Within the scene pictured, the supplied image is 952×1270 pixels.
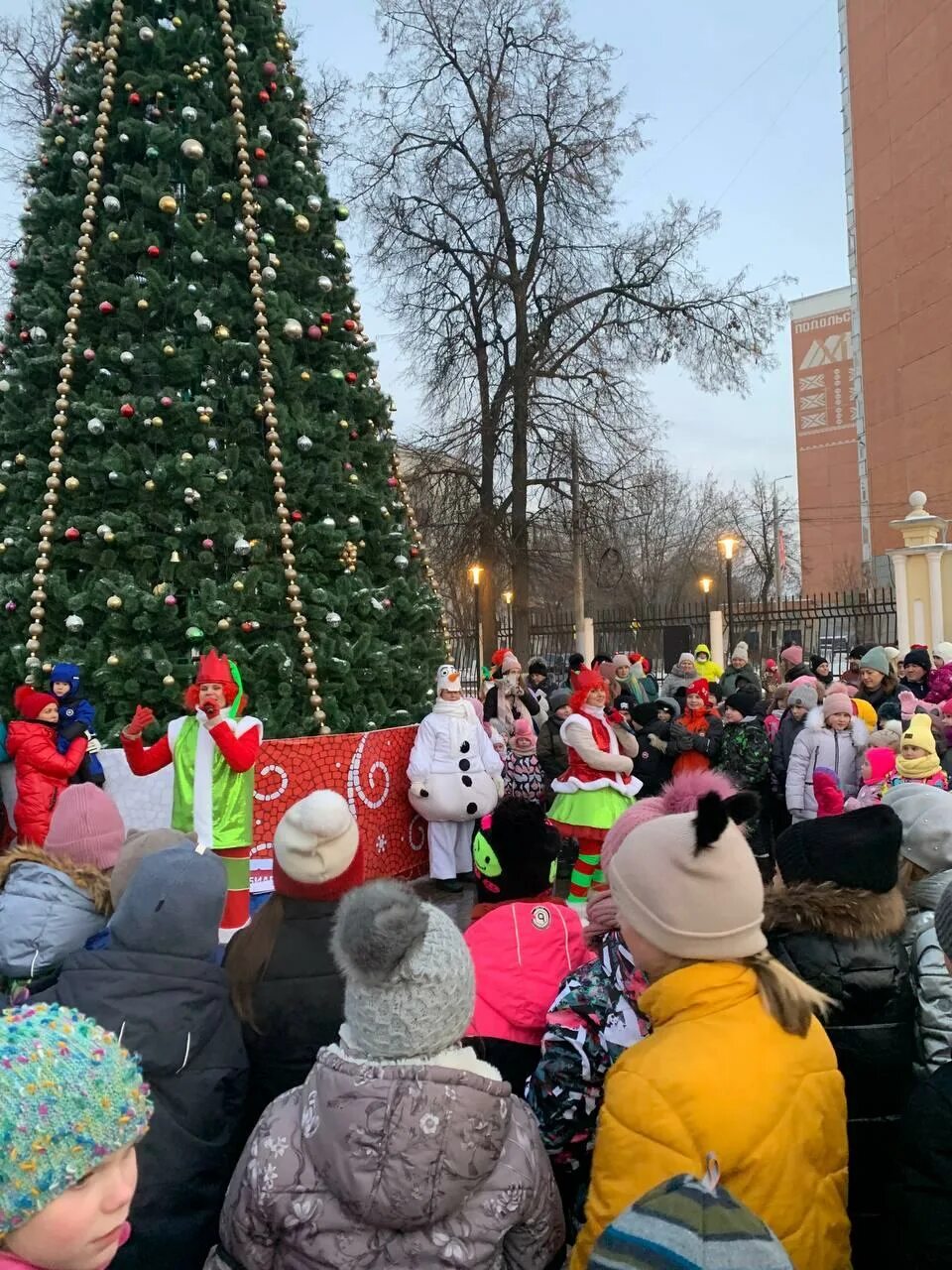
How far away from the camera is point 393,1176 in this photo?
70.9 inches

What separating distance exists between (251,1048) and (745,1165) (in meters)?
1.33

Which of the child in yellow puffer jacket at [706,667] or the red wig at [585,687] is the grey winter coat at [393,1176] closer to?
the red wig at [585,687]

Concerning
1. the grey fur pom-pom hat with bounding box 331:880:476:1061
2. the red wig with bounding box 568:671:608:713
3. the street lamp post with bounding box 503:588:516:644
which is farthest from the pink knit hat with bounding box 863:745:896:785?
the street lamp post with bounding box 503:588:516:644

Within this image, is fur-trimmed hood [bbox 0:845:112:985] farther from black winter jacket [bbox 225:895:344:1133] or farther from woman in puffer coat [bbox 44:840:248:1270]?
black winter jacket [bbox 225:895:344:1133]

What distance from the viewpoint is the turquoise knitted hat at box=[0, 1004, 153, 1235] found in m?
1.27

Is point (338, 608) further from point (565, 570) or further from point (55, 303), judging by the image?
point (565, 570)

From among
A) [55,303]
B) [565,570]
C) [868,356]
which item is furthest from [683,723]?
[868,356]

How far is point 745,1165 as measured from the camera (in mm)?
1878

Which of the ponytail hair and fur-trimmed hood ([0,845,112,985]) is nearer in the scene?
the ponytail hair

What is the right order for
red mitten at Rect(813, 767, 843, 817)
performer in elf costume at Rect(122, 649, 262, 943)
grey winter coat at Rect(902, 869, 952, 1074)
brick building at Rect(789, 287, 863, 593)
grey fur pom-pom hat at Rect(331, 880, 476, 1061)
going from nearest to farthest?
grey fur pom-pom hat at Rect(331, 880, 476, 1061)
grey winter coat at Rect(902, 869, 952, 1074)
red mitten at Rect(813, 767, 843, 817)
performer in elf costume at Rect(122, 649, 262, 943)
brick building at Rect(789, 287, 863, 593)

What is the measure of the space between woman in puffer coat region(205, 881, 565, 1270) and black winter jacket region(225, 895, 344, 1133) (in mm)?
573

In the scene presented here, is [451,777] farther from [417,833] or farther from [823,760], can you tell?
[823,760]

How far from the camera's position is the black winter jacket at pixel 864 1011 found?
242 centimetres

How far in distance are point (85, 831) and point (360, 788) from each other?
4207mm
